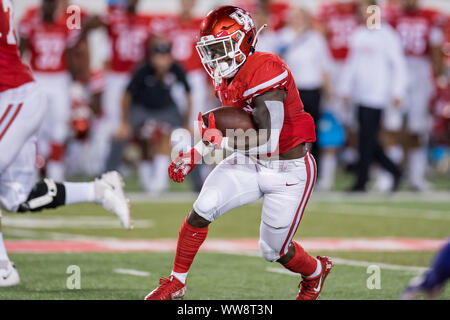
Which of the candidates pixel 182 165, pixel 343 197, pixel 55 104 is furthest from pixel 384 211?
pixel 182 165

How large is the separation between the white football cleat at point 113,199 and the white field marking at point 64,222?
2515 millimetres

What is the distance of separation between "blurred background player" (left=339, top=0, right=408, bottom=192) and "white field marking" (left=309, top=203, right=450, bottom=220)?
0.92m

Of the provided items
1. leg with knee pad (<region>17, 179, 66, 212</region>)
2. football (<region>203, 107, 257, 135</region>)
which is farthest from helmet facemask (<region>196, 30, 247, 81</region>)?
leg with knee pad (<region>17, 179, 66, 212</region>)

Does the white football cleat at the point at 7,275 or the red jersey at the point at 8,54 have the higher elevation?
the red jersey at the point at 8,54

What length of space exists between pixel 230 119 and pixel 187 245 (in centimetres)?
68

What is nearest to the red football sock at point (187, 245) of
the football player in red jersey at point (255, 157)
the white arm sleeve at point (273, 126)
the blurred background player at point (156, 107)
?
the football player in red jersey at point (255, 157)

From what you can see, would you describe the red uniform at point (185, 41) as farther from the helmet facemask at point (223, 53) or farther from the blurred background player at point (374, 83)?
the helmet facemask at point (223, 53)

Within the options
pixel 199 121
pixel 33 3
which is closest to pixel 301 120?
pixel 199 121

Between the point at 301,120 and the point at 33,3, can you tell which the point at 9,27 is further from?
the point at 33,3

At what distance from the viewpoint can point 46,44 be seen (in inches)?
403

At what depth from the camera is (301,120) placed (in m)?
4.29

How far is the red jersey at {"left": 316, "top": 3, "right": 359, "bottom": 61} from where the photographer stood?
39.8 ft

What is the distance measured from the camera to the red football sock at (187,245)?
4.18 metres
